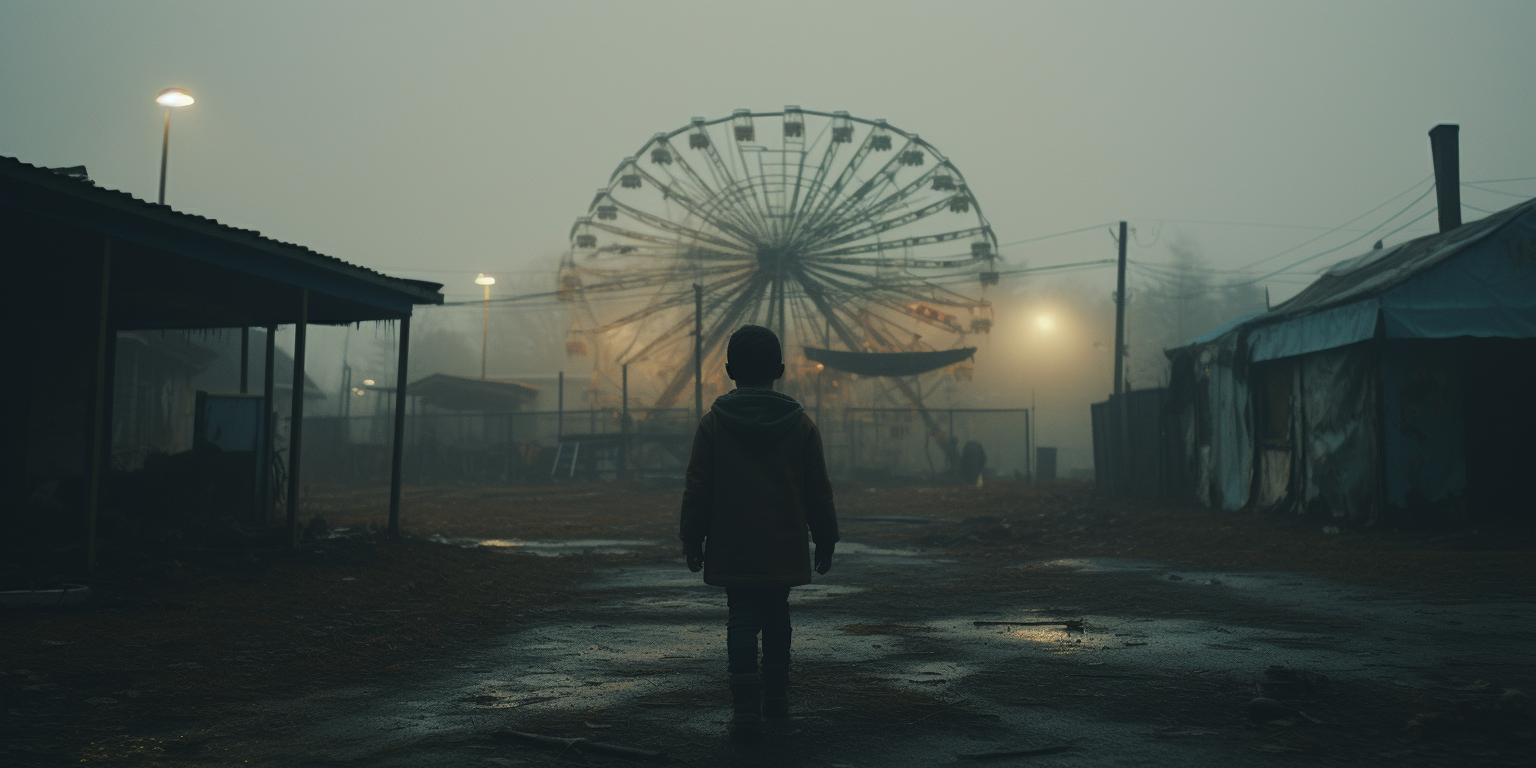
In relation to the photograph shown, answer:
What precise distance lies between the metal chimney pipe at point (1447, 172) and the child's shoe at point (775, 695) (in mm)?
15948

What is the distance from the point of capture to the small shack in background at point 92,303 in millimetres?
7602

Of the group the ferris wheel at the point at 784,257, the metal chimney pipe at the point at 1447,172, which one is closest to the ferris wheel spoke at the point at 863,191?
the ferris wheel at the point at 784,257

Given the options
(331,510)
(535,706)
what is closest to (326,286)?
(535,706)

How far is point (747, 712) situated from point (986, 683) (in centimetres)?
139

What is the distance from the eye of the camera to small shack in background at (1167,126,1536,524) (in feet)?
39.0

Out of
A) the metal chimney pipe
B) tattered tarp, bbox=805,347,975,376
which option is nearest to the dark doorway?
the metal chimney pipe

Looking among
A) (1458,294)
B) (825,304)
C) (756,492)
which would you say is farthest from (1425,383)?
(825,304)

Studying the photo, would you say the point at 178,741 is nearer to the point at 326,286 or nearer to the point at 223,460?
the point at 326,286

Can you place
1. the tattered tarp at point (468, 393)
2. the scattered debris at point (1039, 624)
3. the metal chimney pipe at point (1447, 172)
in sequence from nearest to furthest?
the scattered debris at point (1039, 624) < the metal chimney pipe at point (1447, 172) < the tattered tarp at point (468, 393)

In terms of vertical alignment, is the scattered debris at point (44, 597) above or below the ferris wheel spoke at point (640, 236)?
below

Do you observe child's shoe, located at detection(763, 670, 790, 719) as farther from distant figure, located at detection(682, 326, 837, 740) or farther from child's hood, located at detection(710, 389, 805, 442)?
child's hood, located at detection(710, 389, 805, 442)

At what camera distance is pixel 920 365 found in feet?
101

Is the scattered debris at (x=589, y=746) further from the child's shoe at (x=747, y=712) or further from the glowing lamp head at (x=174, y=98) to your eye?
the glowing lamp head at (x=174, y=98)

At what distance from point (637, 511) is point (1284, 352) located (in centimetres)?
1086
